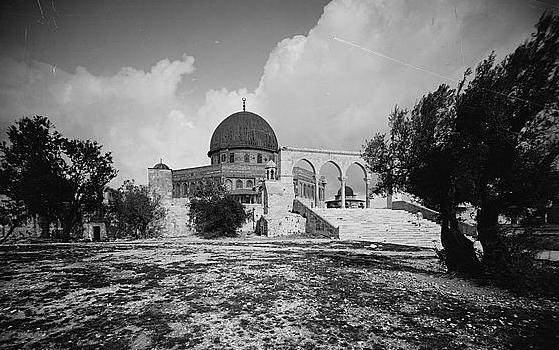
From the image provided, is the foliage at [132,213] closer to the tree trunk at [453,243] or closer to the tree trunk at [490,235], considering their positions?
the tree trunk at [453,243]

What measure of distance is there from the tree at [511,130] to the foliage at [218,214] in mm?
17234

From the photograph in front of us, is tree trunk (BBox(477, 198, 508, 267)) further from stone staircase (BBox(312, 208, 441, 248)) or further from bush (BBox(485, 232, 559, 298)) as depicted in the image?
stone staircase (BBox(312, 208, 441, 248))

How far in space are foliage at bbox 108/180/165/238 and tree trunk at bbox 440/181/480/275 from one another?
2207 cm

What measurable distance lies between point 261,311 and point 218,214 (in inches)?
700

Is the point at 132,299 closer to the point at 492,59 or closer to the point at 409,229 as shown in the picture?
the point at 492,59

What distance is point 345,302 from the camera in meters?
5.15

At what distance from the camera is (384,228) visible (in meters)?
20.5

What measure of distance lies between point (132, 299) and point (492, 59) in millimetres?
8706

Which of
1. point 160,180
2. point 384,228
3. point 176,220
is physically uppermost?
point 160,180

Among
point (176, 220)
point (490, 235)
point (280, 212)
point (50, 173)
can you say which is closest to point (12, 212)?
point (50, 173)

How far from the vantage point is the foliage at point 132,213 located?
78.3 feet

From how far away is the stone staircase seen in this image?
18984mm

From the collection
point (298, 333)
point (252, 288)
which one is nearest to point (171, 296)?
point (252, 288)

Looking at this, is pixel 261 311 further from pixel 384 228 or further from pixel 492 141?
pixel 384 228
